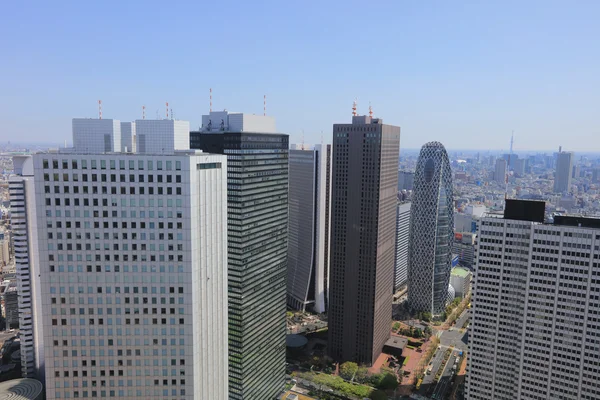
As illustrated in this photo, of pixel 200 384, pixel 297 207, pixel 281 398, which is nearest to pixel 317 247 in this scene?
pixel 297 207

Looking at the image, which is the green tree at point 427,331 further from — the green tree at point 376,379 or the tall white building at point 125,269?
the tall white building at point 125,269

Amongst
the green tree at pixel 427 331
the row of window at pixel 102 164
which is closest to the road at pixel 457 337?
the green tree at pixel 427 331

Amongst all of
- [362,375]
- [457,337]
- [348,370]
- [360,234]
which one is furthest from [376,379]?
[457,337]

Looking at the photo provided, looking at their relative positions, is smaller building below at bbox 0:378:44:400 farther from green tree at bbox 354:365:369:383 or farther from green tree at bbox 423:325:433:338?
green tree at bbox 423:325:433:338

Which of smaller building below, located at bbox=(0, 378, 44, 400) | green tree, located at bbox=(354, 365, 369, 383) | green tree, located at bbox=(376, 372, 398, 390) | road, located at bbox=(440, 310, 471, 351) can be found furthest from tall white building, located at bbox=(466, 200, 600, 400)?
smaller building below, located at bbox=(0, 378, 44, 400)

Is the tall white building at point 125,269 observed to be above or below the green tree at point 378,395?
above

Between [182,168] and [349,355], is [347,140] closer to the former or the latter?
[349,355]
